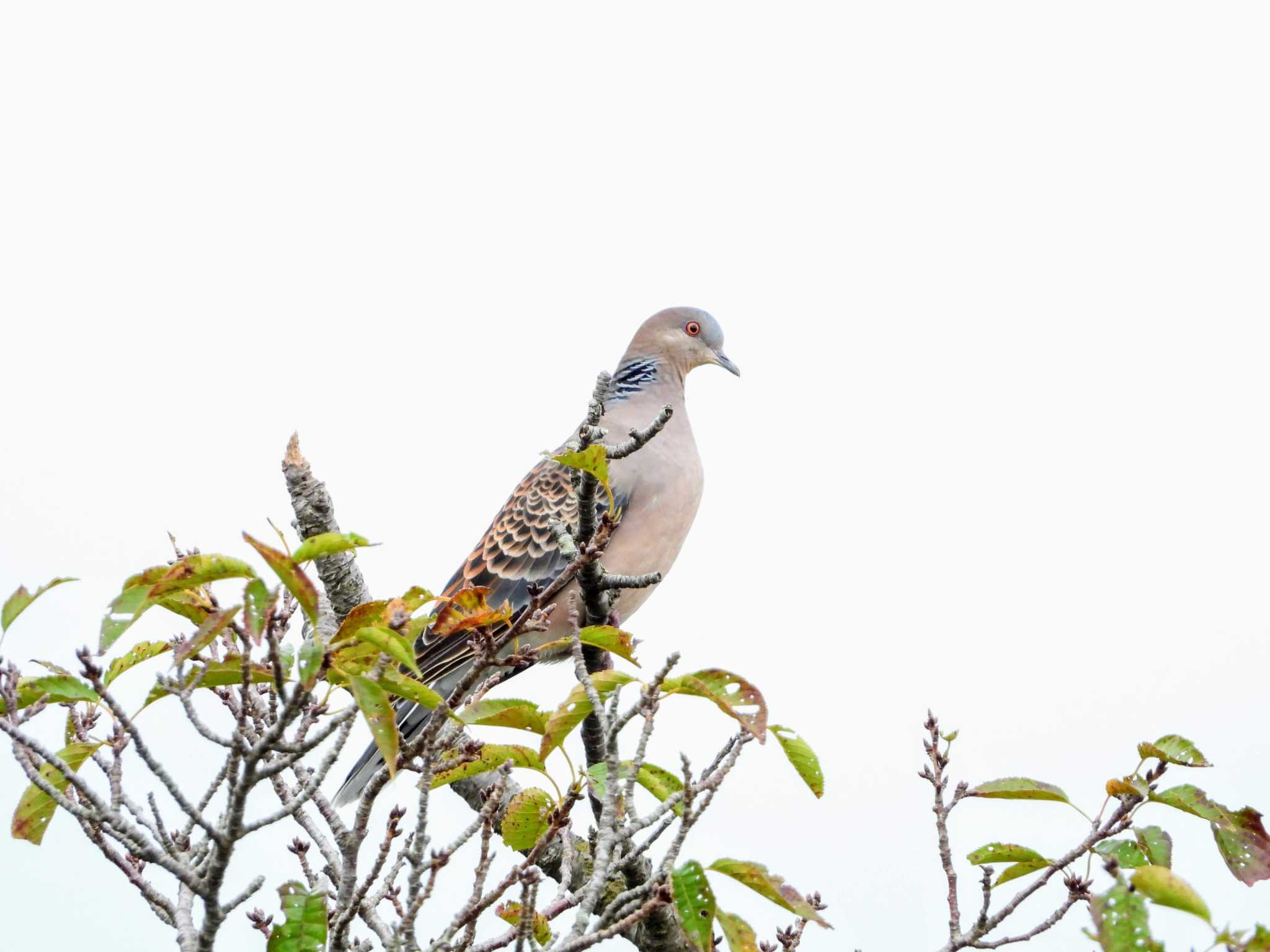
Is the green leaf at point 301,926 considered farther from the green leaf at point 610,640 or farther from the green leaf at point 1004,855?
the green leaf at point 1004,855

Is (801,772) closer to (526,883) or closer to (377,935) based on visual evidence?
(526,883)

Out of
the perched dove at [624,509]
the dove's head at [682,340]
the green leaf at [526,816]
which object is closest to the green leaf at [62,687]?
the green leaf at [526,816]

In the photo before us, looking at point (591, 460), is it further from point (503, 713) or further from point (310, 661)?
point (310, 661)

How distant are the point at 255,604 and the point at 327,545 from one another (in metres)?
0.12

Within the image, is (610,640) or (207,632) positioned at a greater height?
(610,640)

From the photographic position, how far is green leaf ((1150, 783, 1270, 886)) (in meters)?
2.41

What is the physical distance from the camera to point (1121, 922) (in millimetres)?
1704

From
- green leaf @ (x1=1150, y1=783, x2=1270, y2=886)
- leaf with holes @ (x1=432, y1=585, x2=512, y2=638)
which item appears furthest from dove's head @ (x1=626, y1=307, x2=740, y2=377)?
leaf with holes @ (x1=432, y1=585, x2=512, y2=638)

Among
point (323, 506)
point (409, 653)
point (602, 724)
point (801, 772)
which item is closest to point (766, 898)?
point (801, 772)

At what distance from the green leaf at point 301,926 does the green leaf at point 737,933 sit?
62 centimetres

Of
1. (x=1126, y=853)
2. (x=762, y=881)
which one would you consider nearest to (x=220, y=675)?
(x=762, y=881)

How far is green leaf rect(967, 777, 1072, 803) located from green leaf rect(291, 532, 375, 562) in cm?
135

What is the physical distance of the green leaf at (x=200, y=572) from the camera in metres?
1.69

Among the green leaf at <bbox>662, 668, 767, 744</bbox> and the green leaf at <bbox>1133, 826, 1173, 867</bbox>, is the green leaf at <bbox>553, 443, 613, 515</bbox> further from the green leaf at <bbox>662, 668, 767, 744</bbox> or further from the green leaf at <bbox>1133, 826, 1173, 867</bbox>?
the green leaf at <bbox>1133, 826, 1173, 867</bbox>
